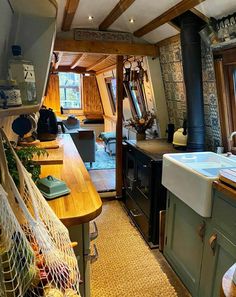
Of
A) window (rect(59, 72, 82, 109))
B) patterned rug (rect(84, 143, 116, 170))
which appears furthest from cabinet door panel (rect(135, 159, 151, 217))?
window (rect(59, 72, 82, 109))

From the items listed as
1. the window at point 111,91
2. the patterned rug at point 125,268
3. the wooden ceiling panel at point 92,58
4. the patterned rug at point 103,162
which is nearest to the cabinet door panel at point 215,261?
the patterned rug at point 125,268

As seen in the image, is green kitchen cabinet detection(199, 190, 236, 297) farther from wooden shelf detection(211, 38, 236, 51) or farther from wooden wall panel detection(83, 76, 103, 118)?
wooden wall panel detection(83, 76, 103, 118)

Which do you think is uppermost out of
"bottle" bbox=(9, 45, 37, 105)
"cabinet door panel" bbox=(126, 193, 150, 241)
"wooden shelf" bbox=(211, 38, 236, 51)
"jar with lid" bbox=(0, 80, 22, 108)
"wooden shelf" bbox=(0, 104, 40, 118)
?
"wooden shelf" bbox=(211, 38, 236, 51)

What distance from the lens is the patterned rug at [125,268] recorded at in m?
2.02

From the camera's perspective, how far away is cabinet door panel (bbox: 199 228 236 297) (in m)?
1.41

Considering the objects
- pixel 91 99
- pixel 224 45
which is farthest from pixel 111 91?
pixel 224 45

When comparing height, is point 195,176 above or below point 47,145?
below

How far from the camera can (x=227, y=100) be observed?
227 cm

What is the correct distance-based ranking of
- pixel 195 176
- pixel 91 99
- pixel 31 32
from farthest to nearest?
pixel 91 99 < pixel 195 176 < pixel 31 32

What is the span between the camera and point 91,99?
7.95 meters

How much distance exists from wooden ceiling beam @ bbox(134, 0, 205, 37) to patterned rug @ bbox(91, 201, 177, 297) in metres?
2.19

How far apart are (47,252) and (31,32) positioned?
0.90m

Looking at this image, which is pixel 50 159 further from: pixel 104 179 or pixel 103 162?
pixel 103 162

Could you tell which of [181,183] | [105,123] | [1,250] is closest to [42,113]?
[181,183]
